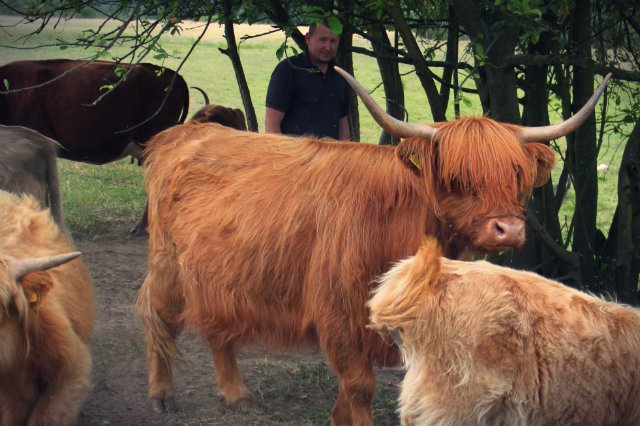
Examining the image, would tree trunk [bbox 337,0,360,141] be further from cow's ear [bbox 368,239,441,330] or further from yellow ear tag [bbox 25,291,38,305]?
cow's ear [bbox 368,239,441,330]

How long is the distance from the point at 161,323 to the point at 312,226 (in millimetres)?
1468

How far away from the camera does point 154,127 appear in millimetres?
10594

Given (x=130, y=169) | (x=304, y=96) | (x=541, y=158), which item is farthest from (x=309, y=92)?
(x=130, y=169)

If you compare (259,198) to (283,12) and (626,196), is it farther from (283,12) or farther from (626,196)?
(626,196)

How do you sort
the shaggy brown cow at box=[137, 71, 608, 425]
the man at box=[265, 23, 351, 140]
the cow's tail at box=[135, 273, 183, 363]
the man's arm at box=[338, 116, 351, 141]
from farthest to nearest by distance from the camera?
1. the man's arm at box=[338, 116, 351, 141]
2. the man at box=[265, 23, 351, 140]
3. the cow's tail at box=[135, 273, 183, 363]
4. the shaggy brown cow at box=[137, 71, 608, 425]

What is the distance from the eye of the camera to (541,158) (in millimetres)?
4387

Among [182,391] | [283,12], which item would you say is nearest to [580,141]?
[283,12]

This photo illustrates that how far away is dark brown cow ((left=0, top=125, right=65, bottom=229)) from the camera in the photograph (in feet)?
20.6

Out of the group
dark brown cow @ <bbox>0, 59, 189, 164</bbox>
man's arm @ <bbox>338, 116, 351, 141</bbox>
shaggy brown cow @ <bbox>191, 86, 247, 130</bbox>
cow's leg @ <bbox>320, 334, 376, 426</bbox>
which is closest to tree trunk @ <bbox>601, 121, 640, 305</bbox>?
man's arm @ <bbox>338, 116, 351, 141</bbox>

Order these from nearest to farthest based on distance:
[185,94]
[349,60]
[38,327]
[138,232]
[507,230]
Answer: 1. [507,230]
2. [38,327]
3. [349,60]
4. [138,232]
5. [185,94]

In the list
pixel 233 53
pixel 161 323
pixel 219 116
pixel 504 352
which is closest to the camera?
pixel 504 352

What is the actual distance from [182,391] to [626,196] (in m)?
3.14

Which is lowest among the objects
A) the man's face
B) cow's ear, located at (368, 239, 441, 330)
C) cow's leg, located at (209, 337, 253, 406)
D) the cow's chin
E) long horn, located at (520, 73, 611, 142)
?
cow's leg, located at (209, 337, 253, 406)

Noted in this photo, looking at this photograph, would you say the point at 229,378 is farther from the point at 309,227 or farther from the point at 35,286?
the point at 35,286
